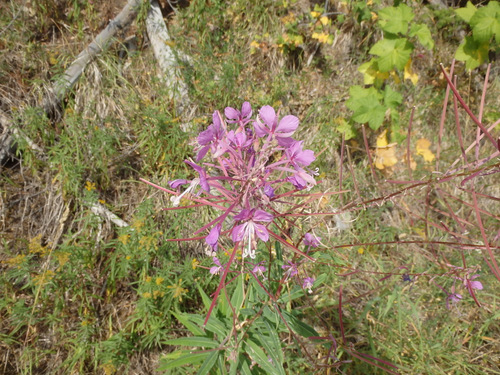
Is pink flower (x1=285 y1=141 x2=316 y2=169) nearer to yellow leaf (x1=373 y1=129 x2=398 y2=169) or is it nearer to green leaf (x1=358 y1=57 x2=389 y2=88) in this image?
green leaf (x1=358 y1=57 x2=389 y2=88)

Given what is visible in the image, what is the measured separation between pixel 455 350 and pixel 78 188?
347 centimetres

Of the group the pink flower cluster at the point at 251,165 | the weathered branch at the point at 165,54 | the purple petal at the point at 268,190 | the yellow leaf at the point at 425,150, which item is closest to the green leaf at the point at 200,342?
the pink flower cluster at the point at 251,165

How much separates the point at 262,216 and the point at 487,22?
3.21m

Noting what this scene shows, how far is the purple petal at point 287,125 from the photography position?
1.10m

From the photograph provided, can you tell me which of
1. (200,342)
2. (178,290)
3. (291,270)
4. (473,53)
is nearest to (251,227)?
(291,270)

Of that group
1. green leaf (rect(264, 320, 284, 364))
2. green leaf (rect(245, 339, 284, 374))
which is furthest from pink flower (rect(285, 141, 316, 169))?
green leaf (rect(245, 339, 284, 374))

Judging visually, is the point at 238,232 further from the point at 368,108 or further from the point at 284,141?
the point at 368,108

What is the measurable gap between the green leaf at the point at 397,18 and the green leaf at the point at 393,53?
0.32 feet

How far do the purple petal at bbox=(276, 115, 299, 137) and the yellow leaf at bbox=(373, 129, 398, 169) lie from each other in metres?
2.55

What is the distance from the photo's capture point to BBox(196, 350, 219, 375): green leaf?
62.1 inches

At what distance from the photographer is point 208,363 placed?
5.32 feet

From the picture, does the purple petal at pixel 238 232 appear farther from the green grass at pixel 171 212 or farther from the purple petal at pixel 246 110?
the green grass at pixel 171 212

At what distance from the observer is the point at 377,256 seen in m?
3.06

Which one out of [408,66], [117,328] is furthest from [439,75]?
[117,328]
